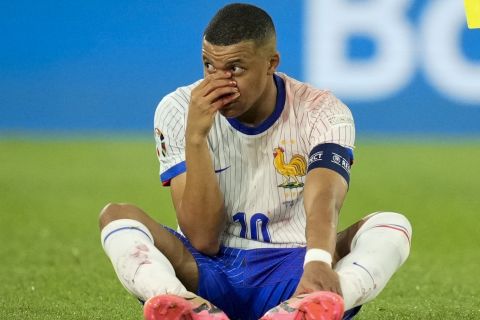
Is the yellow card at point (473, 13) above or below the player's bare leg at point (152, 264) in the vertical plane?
above

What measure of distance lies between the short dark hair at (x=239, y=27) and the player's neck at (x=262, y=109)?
21cm

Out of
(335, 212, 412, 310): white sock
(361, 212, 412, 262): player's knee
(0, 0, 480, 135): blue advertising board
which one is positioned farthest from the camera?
(0, 0, 480, 135): blue advertising board

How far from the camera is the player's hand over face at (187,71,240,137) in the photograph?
375 centimetres

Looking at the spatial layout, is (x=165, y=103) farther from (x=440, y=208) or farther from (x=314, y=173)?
(x=440, y=208)

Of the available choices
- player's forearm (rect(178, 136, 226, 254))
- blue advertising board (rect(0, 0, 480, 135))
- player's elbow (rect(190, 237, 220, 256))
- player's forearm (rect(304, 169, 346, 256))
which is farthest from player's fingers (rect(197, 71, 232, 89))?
blue advertising board (rect(0, 0, 480, 135))

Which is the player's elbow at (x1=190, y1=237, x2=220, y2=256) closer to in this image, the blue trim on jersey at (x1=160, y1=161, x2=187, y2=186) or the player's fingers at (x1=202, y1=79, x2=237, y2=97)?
the blue trim on jersey at (x1=160, y1=161, x2=187, y2=186)

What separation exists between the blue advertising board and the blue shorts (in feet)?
20.2

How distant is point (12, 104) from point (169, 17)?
1801 mm

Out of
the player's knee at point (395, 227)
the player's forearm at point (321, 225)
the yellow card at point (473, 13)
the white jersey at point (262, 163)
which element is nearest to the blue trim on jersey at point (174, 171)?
the white jersey at point (262, 163)

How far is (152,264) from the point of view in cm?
354

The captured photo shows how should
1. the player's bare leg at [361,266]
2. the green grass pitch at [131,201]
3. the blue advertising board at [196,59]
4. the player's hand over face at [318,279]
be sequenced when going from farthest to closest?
1. the blue advertising board at [196,59]
2. the green grass pitch at [131,201]
3. the player's hand over face at [318,279]
4. the player's bare leg at [361,266]

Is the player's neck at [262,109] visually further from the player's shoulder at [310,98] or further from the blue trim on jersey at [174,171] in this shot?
the blue trim on jersey at [174,171]

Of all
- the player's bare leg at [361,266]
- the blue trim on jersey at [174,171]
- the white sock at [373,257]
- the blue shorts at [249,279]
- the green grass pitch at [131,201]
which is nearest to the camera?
the player's bare leg at [361,266]

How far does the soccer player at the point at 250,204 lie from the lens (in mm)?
3561
